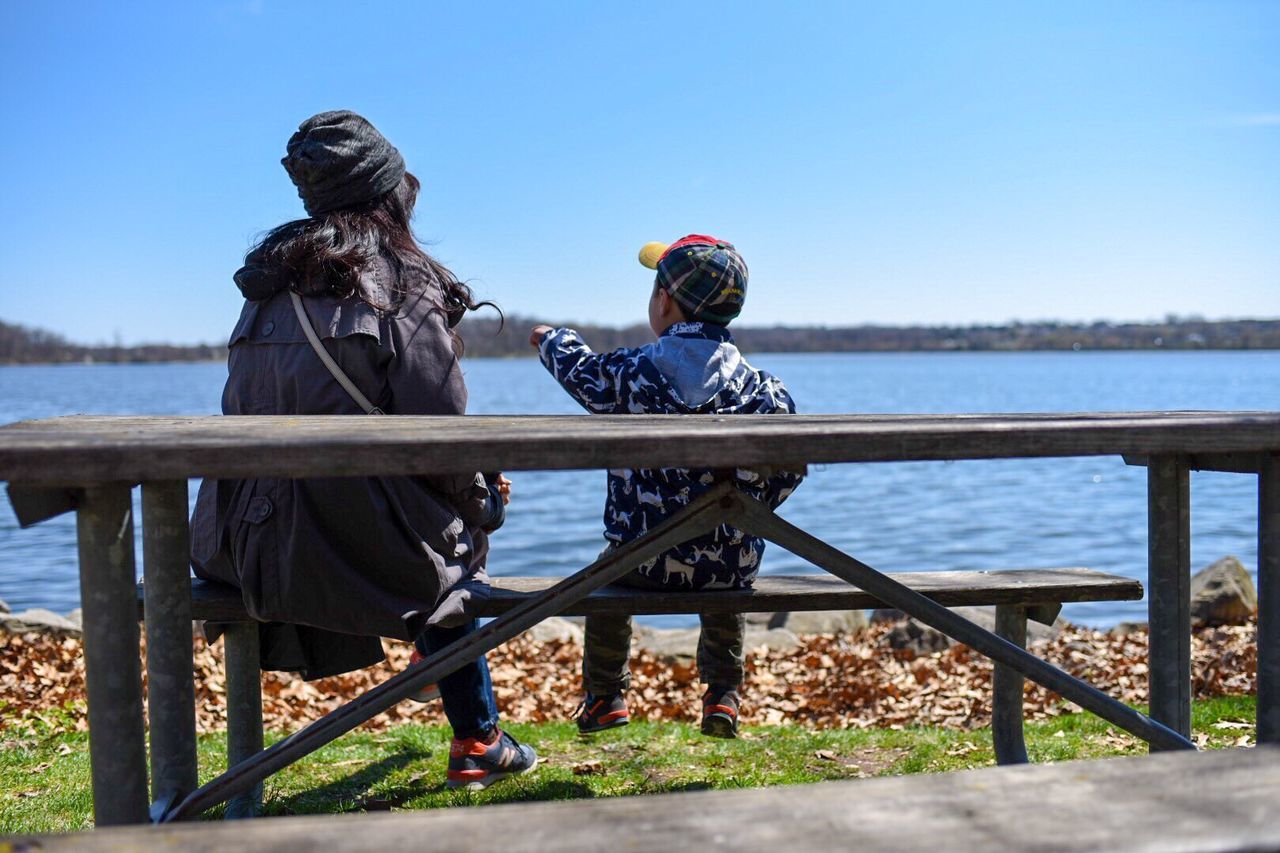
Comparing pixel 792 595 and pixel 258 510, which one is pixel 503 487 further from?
pixel 792 595

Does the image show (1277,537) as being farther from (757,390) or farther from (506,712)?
(506,712)

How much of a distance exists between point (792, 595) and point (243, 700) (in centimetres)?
185

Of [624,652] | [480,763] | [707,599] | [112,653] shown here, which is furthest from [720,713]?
[112,653]

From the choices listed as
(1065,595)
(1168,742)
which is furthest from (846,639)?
(1168,742)

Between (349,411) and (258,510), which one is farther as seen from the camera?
(349,411)

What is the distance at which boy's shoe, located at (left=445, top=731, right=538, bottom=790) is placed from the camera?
4.12 m

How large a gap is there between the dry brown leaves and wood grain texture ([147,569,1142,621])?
9.81 feet

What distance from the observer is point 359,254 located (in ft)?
12.3

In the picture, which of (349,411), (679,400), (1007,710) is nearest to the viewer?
(349,411)

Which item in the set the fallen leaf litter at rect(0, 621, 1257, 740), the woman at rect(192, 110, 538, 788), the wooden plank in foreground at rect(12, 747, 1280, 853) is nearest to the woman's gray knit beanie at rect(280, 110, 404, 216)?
the woman at rect(192, 110, 538, 788)

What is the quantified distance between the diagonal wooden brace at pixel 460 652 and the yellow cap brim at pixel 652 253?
59.9 inches

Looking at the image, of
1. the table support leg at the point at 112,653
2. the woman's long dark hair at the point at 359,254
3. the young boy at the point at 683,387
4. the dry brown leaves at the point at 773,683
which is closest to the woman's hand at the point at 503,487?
the young boy at the point at 683,387

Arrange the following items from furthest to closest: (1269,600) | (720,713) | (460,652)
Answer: (720,713), (1269,600), (460,652)

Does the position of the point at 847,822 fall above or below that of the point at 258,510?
below
